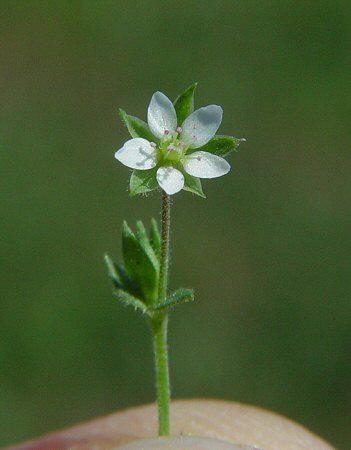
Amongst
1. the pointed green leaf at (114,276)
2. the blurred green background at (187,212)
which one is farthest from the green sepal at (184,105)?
the blurred green background at (187,212)

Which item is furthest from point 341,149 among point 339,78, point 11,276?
point 11,276

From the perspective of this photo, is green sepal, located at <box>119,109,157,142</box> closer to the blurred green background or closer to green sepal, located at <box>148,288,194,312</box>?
green sepal, located at <box>148,288,194,312</box>

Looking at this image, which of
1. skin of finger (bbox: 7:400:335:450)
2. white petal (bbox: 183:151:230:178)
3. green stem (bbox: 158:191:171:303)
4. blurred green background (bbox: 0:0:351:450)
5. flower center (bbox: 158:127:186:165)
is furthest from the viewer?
blurred green background (bbox: 0:0:351:450)

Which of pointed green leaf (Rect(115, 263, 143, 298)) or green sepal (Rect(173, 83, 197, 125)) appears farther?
pointed green leaf (Rect(115, 263, 143, 298))

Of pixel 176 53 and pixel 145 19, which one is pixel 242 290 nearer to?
pixel 176 53

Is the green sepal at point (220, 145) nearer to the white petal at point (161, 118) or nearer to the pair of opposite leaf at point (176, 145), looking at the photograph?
the pair of opposite leaf at point (176, 145)

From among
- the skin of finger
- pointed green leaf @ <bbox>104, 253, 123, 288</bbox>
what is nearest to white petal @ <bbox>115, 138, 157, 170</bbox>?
pointed green leaf @ <bbox>104, 253, 123, 288</bbox>
